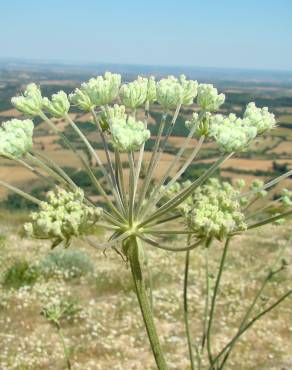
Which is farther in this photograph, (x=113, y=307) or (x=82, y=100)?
(x=113, y=307)

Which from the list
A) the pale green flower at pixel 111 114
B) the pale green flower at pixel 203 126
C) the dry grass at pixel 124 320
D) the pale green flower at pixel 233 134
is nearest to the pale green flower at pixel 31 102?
the pale green flower at pixel 111 114

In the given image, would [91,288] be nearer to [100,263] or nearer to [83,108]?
[100,263]

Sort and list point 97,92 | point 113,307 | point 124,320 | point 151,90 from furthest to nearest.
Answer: point 113,307 → point 124,320 → point 151,90 → point 97,92

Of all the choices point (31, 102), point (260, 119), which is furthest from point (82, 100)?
point (260, 119)

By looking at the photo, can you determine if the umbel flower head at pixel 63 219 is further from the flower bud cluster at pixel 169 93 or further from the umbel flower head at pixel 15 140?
the flower bud cluster at pixel 169 93

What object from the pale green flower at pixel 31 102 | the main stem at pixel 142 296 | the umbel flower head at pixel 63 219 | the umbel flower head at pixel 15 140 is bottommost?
the main stem at pixel 142 296

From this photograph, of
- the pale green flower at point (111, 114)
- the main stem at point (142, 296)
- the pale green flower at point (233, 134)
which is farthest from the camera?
the pale green flower at point (111, 114)

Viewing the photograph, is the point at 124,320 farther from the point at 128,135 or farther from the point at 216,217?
the point at 216,217

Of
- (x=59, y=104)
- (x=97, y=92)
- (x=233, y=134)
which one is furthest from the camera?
(x=59, y=104)
